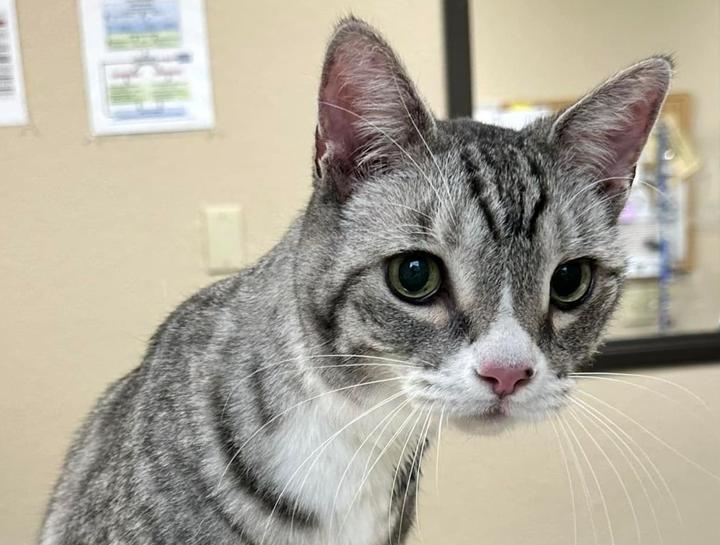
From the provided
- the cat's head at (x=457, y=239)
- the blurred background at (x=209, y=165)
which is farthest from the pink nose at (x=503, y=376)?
the blurred background at (x=209, y=165)

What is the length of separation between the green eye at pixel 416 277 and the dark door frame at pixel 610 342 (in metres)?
0.63

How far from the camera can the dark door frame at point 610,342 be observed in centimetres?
108

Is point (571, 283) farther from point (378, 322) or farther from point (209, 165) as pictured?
point (209, 165)

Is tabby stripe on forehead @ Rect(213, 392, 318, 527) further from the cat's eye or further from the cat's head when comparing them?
the cat's eye

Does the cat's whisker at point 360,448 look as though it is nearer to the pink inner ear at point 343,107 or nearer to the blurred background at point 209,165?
the pink inner ear at point 343,107

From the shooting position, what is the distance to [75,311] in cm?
109

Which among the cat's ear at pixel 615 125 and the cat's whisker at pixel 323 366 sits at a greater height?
the cat's ear at pixel 615 125

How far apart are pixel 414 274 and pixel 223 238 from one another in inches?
24.6

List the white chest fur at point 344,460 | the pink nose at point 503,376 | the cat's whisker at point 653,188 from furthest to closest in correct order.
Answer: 1. the cat's whisker at point 653,188
2. the white chest fur at point 344,460
3. the pink nose at point 503,376

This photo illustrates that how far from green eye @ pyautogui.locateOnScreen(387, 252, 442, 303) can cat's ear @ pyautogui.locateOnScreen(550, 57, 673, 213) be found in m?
0.19

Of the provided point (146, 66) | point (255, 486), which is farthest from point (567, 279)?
point (146, 66)

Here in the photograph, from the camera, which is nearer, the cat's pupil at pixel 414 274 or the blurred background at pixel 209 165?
the cat's pupil at pixel 414 274

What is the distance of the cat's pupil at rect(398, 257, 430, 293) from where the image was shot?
0.54 meters

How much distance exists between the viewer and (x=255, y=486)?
596 mm
